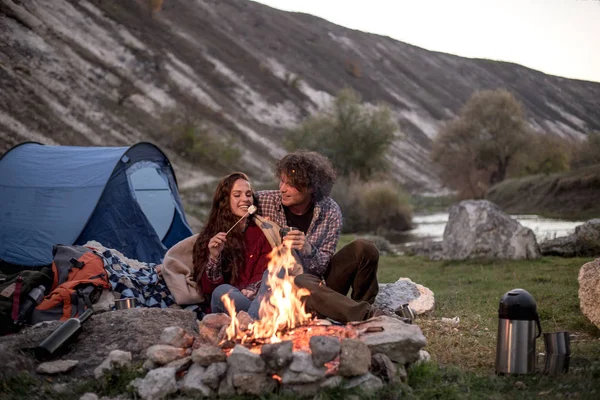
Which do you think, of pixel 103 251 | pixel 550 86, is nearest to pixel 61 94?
pixel 103 251

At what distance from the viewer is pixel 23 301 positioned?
249 inches

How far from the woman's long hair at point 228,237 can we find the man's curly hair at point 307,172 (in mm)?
540

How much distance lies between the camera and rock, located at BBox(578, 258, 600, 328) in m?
6.21

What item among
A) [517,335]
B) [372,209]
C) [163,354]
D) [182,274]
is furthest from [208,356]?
[372,209]

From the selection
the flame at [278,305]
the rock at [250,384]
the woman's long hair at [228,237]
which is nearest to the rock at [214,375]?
the rock at [250,384]

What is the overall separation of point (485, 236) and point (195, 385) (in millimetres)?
9408

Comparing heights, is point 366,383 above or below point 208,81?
below

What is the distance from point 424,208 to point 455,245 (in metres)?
27.7

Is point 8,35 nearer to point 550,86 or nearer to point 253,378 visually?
point 253,378

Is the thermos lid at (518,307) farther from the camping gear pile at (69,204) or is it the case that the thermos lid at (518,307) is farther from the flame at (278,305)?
the camping gear pile at (69,204)

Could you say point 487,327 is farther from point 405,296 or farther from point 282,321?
point 282,321

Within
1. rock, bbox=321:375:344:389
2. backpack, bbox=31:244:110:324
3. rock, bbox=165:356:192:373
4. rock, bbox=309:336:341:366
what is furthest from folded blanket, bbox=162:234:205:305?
rock, bbox=321:375:344:389

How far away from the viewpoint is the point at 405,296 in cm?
731

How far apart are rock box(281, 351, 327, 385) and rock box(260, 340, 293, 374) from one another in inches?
1.9
